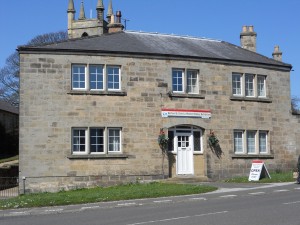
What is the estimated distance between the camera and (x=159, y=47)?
94.8 feet

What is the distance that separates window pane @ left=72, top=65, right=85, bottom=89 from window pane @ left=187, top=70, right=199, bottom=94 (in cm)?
564

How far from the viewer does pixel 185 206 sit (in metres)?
16.5

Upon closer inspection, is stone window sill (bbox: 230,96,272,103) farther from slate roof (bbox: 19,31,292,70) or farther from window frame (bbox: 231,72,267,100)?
slate roof (bbox: 19,31,292,70)

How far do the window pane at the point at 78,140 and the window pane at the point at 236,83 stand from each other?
8.69m

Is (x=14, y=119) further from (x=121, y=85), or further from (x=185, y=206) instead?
(x=185, y=206)

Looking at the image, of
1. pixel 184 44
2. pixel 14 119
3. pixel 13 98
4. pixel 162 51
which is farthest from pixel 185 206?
pixel 13 98

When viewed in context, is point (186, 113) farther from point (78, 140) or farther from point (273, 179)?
point (78, 140)

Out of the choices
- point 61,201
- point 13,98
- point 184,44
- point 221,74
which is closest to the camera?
point 61,201

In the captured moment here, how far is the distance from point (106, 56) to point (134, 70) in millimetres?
1579

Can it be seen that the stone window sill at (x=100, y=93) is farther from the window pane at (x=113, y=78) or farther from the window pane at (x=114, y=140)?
the window pane at (x=114, y=140)

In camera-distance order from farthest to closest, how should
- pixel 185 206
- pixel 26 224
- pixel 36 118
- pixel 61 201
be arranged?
pixel 36 118 → pixel 61 201 → pixel 185 206 → pixel 26 224

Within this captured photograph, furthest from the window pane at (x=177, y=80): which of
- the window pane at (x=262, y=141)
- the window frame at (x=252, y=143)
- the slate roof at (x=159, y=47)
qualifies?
the window pane at (x=262, y=141)

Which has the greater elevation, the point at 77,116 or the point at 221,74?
the point at 221,74

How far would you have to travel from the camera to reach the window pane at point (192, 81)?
28203 millimetres
